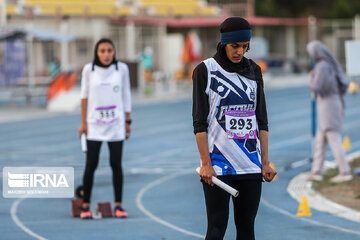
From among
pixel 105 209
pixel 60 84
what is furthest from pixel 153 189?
pixel 60 84

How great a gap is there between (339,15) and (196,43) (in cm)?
2679

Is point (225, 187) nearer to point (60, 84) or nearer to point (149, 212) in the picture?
point (149, 212)

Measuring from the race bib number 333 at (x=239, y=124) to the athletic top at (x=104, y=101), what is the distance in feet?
11.5

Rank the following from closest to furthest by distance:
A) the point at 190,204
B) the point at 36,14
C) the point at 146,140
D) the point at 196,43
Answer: the point at 190,204
the point at 146,140
the point at 36,14
the point at 196,43

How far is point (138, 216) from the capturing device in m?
8.94

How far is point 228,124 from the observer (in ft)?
17.0

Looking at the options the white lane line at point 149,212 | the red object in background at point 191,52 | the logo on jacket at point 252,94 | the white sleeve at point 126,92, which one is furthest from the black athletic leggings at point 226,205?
the red object in background at point 191,52

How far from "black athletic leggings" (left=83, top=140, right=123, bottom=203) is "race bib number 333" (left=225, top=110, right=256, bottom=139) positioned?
11.7 feet

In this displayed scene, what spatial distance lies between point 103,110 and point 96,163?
54 centimetres

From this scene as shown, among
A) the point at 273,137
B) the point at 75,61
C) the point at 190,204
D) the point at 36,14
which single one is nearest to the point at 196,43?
the point at 36,14

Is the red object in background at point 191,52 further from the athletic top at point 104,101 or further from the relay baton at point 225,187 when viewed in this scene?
the relay baton at point 225,187

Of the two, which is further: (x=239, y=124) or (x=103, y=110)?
(x=103, y=110)

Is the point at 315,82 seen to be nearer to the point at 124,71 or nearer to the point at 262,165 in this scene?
the point at 124,71

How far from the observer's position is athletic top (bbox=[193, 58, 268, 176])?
17.0 ft
